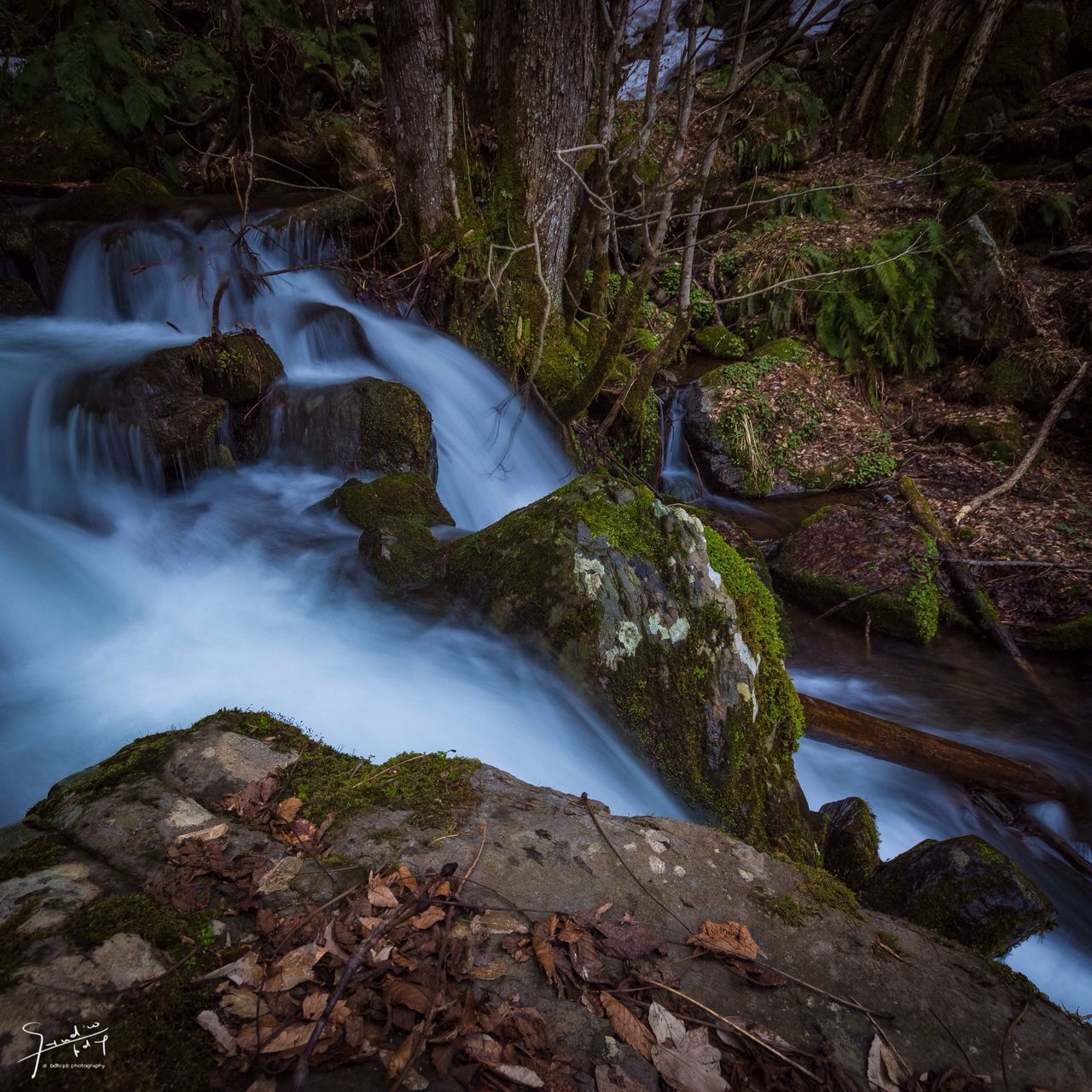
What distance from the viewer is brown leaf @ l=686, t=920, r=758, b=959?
1.54m

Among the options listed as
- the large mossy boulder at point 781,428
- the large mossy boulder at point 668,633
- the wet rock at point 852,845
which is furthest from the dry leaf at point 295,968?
the large mossy boulder at point 781,428

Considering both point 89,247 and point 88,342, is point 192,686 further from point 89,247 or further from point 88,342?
point 89,247

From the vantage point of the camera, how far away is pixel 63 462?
482cm

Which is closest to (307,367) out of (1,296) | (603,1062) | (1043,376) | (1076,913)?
(1,296)

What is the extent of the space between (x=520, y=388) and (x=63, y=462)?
4.52m

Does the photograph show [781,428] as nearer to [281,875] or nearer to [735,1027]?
[735,1027]

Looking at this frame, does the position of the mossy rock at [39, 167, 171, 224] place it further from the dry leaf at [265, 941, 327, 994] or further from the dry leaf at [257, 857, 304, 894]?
the dry leaf at [265, 941, 327, 994]

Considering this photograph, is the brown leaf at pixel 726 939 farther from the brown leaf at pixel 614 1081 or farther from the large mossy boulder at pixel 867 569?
the large mossy boulder at pixel 867 569

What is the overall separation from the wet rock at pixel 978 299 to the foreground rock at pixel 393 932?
944 centimetres

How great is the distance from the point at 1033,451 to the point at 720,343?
14.1 ft

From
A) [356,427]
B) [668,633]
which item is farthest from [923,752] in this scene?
[356,427]

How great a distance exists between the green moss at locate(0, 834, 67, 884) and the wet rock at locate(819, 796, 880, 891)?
3.23m

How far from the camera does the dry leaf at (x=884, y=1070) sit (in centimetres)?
130

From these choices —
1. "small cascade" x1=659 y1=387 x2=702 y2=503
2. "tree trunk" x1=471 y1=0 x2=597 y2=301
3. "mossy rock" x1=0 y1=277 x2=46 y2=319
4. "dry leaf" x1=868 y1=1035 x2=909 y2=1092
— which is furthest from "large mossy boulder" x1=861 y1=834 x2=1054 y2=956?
"mossy rock" x1=0 y1=277 x2=46 y2=319
